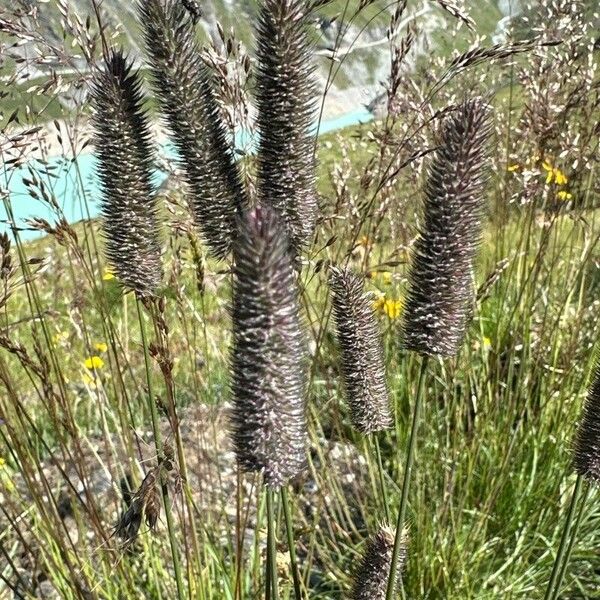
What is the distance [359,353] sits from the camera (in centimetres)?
217

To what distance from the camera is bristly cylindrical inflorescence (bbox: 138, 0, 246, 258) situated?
185cm

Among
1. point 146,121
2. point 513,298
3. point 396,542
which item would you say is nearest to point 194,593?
point 396,542

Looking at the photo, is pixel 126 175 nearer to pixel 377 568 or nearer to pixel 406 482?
pixel 406 482

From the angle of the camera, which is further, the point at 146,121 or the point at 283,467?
the point at 146,121

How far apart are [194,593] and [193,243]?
1287mm

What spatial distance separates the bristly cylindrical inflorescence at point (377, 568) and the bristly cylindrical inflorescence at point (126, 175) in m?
0.96

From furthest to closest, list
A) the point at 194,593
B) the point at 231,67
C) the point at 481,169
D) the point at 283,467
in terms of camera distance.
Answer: the point at 194,593 < the point at 231,67 < the point at 481,169 < the point at 283,467

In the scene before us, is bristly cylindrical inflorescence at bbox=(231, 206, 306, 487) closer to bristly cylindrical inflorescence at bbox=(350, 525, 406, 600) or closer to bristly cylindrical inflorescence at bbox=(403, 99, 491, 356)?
bristly cylindrical inflorescence at bbox=(403, 99, 491, 356)

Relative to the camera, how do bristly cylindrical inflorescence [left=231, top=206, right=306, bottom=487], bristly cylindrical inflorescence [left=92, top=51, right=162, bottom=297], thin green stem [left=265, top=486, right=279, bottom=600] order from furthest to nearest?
bristly cylindrical inflorescence [left=92, top=51, right=162, bottom=297] < thin green stem [left=265, top=486, right=279, bottom=600] < bristly cylindrical inflorescence [left=231, top=206, right=306, bottom=487]

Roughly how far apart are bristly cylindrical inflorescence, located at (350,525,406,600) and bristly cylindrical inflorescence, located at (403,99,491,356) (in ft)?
1.93

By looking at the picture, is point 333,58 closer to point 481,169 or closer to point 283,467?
point 481,169

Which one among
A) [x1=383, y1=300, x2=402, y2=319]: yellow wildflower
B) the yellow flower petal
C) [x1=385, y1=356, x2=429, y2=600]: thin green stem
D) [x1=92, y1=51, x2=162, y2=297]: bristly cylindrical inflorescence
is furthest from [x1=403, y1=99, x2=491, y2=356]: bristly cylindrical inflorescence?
[x1=383, y1=300, x2=402, y2=319]: yellow wildflower

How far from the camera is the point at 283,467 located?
5.49 feet

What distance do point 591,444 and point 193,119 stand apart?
1.35 m
